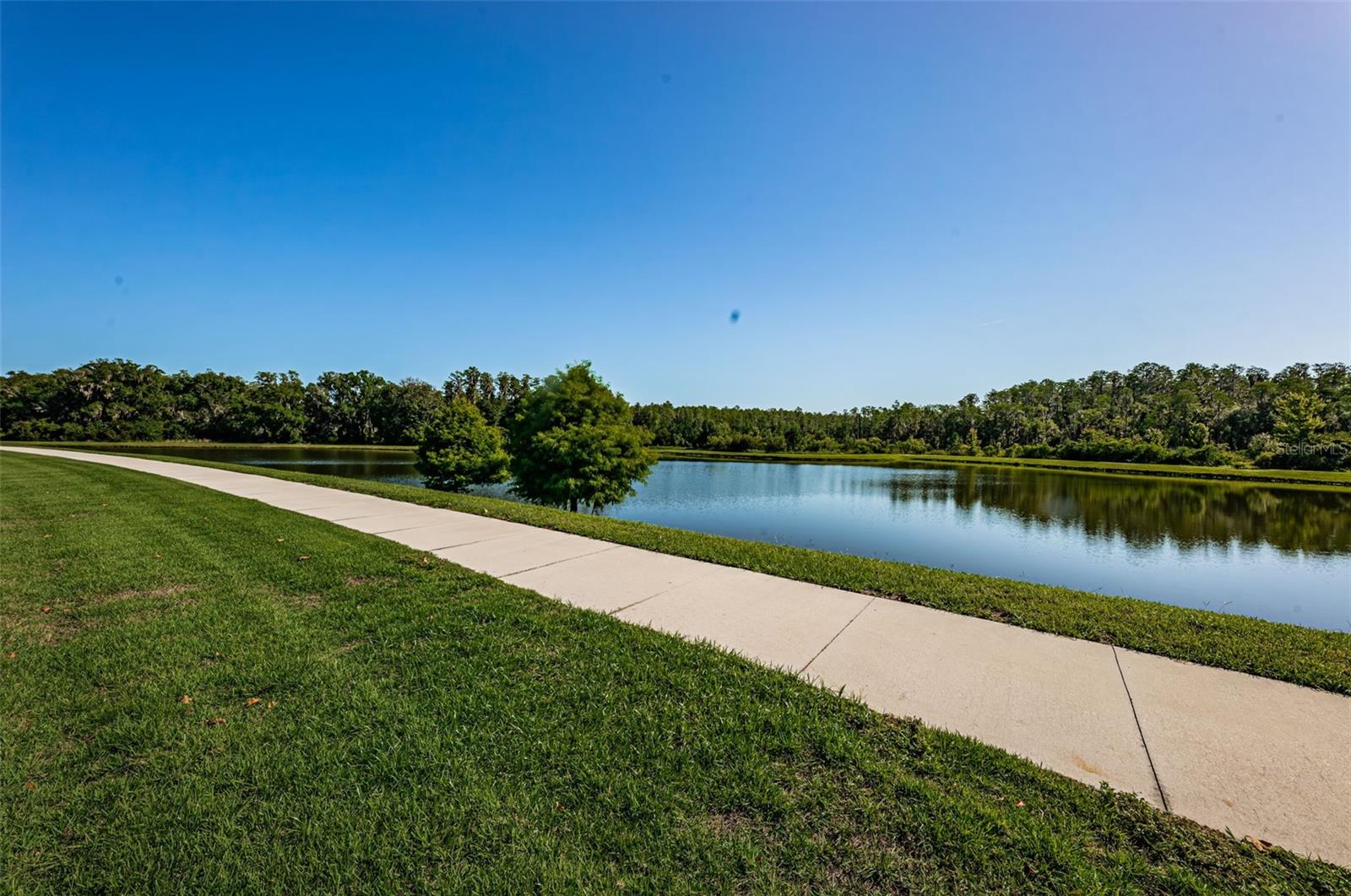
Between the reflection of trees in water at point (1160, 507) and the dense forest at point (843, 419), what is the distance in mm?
29351

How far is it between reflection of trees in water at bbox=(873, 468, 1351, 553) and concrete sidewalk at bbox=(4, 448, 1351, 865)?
627 inches

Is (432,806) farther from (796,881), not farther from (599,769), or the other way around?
(796,881)

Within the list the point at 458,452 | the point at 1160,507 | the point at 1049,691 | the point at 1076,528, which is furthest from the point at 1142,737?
the point at 1160,507

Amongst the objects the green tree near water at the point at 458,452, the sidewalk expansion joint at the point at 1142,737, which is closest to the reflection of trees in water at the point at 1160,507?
the sidewalk expansion joint at the point at 1142,737

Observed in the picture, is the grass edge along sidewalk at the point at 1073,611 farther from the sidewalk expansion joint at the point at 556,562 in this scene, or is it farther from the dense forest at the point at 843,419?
the dense forest at the point at 843,419

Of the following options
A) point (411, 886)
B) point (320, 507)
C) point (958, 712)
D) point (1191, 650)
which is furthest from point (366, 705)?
point (320, 507)

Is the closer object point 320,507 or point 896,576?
point 896,576

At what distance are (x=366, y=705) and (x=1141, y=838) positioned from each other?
3.72 m

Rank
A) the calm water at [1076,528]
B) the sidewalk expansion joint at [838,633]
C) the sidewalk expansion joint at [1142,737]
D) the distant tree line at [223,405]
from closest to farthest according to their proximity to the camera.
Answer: the sidewalk expansion joint at [1142,737]
the sidewalk expansion joint at [838,633]
the calm water at [1076,528]
the distant tree line at [223,405]

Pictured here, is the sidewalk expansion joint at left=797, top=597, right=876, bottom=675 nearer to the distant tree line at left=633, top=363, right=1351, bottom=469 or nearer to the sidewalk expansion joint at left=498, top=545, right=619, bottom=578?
the sidewalk expansion joint at left=498, top=545, right=619, bottom=578

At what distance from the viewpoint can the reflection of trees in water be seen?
57.2 feet

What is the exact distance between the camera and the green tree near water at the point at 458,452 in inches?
967

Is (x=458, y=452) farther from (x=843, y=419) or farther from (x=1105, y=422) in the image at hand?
(x=843, y=419)

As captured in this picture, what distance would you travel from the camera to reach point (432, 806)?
2.28 m
